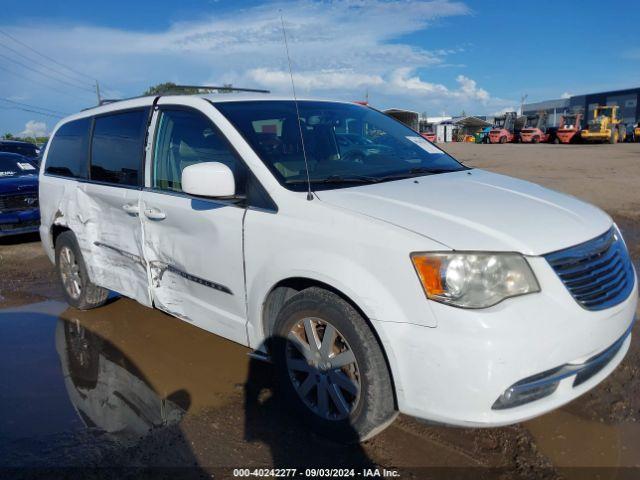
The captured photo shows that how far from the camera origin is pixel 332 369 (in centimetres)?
271

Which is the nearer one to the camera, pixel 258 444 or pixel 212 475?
pixel 212 475

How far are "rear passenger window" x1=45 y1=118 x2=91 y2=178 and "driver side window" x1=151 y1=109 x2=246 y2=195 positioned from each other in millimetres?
1166

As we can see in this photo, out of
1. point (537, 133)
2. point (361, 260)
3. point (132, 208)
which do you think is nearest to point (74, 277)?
point (132, 208)

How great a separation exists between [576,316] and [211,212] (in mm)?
2055

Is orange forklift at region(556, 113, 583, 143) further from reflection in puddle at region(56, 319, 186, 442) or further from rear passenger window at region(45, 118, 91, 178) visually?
reflection in puddle at region(56, 319, 186, 442)

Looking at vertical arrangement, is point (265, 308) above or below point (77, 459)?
above

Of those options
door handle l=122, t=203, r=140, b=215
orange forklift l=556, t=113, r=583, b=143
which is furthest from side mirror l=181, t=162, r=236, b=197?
orange forklift l=556, t=113, r=583, b=143

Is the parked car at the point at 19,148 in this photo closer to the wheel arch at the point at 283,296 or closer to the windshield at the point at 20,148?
the windshield at the point at 20,148

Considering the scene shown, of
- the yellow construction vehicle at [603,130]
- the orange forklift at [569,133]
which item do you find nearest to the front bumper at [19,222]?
the yellow construction vehicle at [603,130]

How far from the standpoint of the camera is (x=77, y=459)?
280cm

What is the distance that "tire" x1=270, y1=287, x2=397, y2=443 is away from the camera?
250 centimetres

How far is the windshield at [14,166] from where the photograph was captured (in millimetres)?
9227

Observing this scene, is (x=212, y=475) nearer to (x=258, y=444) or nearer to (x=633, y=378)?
(x=258, y=444)

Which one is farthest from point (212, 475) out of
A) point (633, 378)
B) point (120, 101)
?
point (120, 101)
